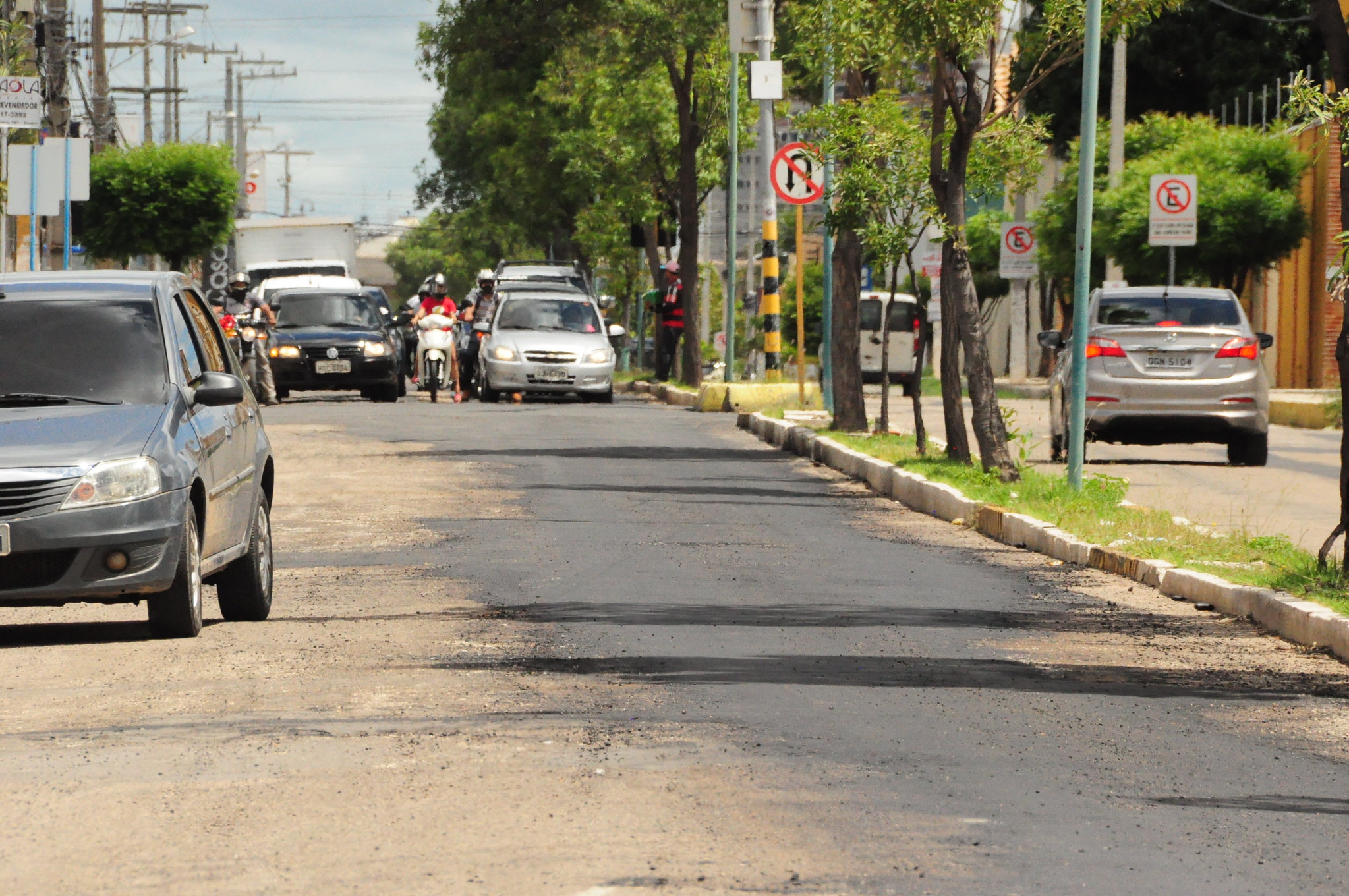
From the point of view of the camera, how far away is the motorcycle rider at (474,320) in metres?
36.9

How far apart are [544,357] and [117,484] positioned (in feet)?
82.7

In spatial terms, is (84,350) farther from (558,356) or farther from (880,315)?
(880,315)

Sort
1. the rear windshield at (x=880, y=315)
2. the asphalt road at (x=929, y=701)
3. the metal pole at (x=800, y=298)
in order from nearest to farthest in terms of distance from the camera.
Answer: the asphalt road at (x=929, y=701) < the metal pole at (x=800, y=298) < the rear windshield at (x=880, y=315)

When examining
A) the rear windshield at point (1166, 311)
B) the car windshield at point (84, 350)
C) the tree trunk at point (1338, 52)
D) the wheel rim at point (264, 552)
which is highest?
the tree trunk at point (1338, 52)

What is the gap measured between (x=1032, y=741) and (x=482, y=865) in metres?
2.41

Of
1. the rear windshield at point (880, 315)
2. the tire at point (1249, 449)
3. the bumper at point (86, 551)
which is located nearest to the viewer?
the bumper at point (86, 551)

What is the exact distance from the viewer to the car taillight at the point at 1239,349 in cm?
2086

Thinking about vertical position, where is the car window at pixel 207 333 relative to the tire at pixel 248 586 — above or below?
above

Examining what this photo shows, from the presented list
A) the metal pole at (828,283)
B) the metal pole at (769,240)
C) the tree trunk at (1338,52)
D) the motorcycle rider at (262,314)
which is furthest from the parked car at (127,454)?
the motorcycle rider at (262,314)

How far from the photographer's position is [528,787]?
6.18m

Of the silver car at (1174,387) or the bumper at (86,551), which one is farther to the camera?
the silver car at (1174,387)

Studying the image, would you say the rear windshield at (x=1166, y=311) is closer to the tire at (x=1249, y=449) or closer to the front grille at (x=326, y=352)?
the tire at (x=1249, y=449)

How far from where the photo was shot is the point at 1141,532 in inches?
523

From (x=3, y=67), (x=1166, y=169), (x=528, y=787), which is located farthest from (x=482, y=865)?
(x=1166, y=169)
